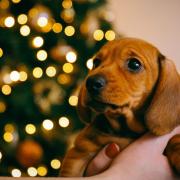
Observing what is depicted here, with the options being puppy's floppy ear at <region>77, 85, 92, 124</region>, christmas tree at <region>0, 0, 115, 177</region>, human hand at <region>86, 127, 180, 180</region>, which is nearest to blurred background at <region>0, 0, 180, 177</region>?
christmas tree at <region>0, 0, 115, 177</region>

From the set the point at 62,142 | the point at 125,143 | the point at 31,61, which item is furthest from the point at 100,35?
the point at 125,143

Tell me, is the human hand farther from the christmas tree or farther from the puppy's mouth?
the christmas tree

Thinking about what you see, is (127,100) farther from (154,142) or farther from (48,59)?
(48,59)

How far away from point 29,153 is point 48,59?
44 cm

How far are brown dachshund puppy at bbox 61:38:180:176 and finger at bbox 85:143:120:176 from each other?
0.05ft

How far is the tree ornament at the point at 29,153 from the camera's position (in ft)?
6.25

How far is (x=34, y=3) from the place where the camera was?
1.89 m

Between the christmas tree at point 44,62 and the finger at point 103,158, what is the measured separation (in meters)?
0.66

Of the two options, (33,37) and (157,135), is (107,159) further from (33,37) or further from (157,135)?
(33,37)

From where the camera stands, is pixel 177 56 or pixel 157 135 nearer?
pixel 157 135

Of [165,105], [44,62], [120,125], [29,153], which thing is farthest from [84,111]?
[29,153]

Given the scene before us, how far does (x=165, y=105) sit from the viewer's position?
1.13 metres

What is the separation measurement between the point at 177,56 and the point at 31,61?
631mm

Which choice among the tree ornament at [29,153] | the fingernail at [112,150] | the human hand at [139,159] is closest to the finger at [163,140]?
the human hand at [139,159]
